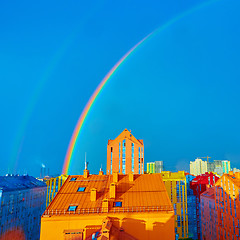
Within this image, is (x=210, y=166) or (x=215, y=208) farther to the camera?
(x=210, y=166)

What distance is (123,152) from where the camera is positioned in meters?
77.7

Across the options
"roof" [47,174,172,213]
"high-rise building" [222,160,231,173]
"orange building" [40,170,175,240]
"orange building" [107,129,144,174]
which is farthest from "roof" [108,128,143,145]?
"high-rise building" [222,160,231,173]

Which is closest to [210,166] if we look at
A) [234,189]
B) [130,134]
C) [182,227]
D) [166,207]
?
[182,227]

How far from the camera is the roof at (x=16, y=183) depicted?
4962cm

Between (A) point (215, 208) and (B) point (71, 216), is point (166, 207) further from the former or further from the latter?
(A) point (215, 208)

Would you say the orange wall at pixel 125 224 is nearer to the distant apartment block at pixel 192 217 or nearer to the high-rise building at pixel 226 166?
the distant apartment block at pixel 192 217

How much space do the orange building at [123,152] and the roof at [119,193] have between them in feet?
136

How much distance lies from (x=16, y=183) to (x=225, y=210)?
4821 centimetres

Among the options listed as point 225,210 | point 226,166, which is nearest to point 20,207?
point 225,210

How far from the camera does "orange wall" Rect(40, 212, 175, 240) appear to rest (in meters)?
27.6

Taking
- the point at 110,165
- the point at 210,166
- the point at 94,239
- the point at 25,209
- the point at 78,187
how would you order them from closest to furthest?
1. the point at 94,239
2. the point at 78,187
3. the point at 25,209
4. the point at 110,165
5. the point at 210,166

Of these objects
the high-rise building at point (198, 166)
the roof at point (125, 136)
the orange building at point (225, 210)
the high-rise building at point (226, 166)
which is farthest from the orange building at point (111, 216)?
the high-rise building at point (198, 166)

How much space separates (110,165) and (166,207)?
4946 centimetres

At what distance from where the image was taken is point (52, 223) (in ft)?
91.1
